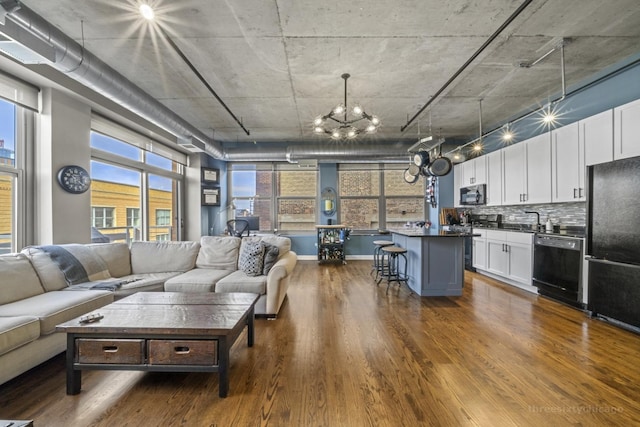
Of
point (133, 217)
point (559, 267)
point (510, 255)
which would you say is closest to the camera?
point (559, 267)

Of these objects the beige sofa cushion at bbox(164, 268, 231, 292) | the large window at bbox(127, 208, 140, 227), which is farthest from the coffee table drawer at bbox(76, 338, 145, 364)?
the large window at bbox(127, 208, 140, 227)

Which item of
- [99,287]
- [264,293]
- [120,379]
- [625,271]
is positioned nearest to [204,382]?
[120,379]

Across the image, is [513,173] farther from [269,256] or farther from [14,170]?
[14,170]

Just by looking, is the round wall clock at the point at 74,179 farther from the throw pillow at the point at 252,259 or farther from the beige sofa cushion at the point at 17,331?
the throw pillow at the point at 252,259

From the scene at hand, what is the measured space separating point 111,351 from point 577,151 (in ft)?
17.7

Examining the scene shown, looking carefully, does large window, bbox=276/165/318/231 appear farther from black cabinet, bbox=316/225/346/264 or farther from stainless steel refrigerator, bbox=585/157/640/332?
stainless steel refrigerator, bbox=585/157/640/332

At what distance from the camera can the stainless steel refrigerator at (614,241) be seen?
105 inches

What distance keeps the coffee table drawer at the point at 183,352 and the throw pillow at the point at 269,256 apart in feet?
5.06

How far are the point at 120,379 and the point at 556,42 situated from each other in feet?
16.9

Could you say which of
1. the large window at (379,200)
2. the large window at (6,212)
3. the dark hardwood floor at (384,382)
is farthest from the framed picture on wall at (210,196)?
the dark hardwood floor at (384,382)

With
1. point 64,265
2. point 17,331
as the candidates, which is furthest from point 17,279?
point 17,331

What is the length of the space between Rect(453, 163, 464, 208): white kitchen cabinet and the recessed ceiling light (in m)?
6.14

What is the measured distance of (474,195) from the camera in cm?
548

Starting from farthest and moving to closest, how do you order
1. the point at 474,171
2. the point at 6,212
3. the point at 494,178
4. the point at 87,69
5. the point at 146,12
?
1. the point at 474,171
2. the point at 494,178
3. the point at 6,212
4. the point at 87,69
5. the point at 146,12
